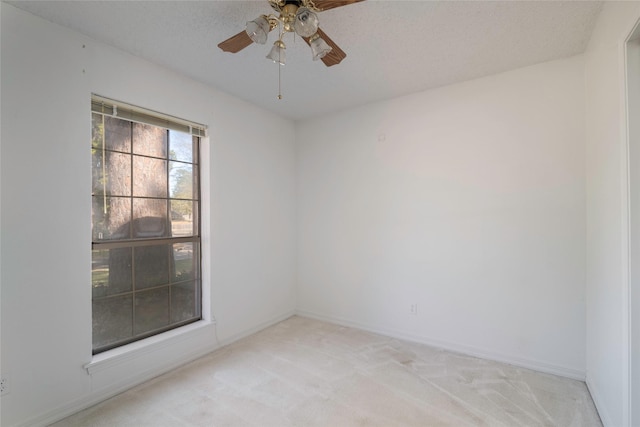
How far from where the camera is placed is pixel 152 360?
2420 mm

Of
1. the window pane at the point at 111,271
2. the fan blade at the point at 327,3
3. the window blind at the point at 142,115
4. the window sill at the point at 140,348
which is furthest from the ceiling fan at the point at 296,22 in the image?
the window sill at the point at 140,348

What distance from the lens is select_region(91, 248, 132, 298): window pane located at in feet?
7.38

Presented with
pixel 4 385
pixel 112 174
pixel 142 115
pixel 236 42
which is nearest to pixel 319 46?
pixel 236 42

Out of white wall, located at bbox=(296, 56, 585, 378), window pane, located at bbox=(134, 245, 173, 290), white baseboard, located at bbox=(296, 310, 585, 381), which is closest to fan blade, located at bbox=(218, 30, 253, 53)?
window pane, located at bbox=(134, 245, 173, 290)

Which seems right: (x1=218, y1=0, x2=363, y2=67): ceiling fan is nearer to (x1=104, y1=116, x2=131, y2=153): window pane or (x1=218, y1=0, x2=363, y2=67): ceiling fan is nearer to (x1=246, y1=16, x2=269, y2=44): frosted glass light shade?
(x1=246, y1=16, x2=269, y2=44): frosted glass light shade

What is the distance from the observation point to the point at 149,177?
2578 mm

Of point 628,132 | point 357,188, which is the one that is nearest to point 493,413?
point 628,132

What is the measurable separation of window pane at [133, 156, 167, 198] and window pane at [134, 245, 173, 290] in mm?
485

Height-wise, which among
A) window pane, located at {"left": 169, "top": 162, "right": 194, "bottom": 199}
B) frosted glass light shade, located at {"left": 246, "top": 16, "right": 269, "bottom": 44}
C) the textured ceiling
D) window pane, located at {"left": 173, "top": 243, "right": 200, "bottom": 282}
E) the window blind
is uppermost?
the textured ceiling

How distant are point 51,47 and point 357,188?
286 centimetres

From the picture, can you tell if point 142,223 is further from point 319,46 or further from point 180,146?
point 319,46

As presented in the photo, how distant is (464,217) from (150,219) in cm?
294

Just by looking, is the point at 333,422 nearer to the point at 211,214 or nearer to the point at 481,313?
the point at 481,313

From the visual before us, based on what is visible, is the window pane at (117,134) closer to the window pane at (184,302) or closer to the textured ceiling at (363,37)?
the textured ceiling at (363,37)
